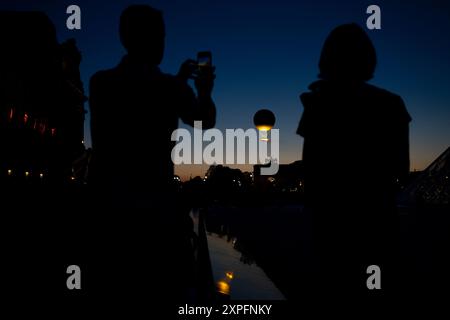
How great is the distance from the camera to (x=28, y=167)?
24.0 metres

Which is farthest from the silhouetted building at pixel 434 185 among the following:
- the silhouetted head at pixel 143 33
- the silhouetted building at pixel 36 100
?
the silhouetted building at pixel 36 100

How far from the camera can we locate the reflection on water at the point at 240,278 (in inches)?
95.0

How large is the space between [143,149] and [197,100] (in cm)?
33

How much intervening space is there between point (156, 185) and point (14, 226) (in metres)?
9.23

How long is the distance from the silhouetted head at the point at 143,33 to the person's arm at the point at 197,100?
14 cm

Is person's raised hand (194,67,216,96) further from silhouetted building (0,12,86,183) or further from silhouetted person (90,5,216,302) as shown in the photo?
silhouetted building (0,12,86,183)

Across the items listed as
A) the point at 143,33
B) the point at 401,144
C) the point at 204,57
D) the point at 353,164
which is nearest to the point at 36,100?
the point at 204,57

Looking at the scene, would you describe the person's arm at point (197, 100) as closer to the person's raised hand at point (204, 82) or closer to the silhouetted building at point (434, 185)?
the person's raised hand at point (204, 82)

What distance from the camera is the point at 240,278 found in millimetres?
2832

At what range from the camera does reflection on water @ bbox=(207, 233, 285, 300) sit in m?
2.41

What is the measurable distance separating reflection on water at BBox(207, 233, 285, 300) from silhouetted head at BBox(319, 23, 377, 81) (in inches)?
67.7

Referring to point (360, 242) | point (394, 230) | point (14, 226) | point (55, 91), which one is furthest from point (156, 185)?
point (55, 91)
